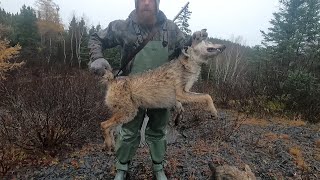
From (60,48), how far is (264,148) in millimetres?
35399

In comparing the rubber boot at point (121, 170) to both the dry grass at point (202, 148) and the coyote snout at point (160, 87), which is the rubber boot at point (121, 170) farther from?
the dry grass at point (202, 148)

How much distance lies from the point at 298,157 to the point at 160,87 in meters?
3.71

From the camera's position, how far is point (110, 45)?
12.5 feet

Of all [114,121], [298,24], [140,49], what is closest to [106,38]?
[140,49]

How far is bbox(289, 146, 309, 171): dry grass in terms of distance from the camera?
18.0ft

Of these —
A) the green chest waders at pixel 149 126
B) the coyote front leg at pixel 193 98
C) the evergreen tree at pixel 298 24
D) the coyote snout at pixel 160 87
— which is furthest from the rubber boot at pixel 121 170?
the evergreen tree at pixel 298 24

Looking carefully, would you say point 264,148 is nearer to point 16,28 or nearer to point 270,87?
point 270,87

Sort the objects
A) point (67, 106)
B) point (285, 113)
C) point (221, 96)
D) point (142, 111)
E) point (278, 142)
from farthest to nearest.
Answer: point (221, 96), point (285, 113), point (278, 142), point (67, 106), point (142, 111)

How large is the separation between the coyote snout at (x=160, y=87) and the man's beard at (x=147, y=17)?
0.50m

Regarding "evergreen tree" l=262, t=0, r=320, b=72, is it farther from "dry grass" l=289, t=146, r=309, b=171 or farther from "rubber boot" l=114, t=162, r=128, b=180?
"rubber boot" l=114, t=162, r=128, b=180

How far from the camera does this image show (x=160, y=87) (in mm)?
3678

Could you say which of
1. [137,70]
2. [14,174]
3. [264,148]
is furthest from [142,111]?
[264,148]

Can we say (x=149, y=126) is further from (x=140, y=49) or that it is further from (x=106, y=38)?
(x=106, y=38)

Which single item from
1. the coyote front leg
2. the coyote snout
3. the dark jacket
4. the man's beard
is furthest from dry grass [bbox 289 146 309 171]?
the man's beard
